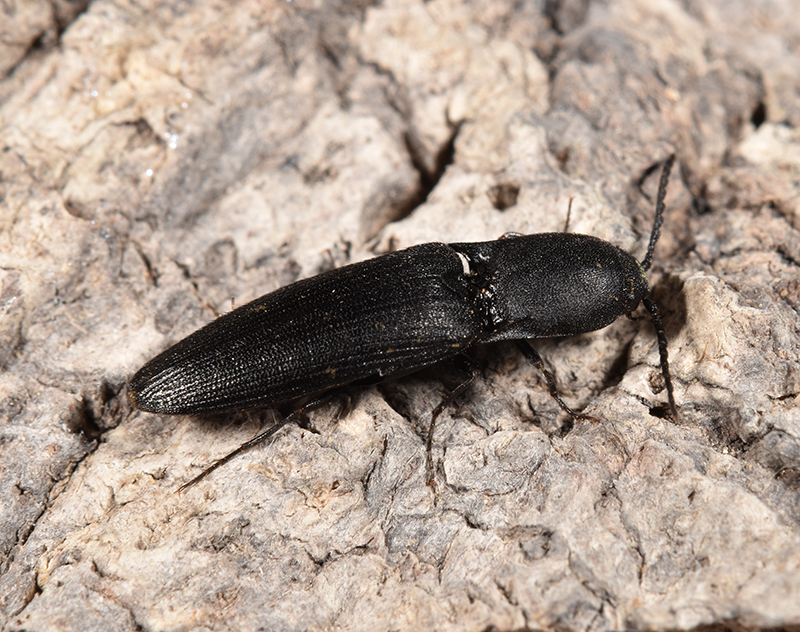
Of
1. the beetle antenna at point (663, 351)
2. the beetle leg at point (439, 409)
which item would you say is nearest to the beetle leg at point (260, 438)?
the beetle leg at point (439, 409)

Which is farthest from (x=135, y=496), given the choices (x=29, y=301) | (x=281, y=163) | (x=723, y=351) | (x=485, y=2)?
(x=485, y=2)

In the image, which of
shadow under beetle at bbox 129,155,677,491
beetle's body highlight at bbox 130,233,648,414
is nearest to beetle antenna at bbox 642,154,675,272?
shadow under beetle at bbox 129,155,677,491

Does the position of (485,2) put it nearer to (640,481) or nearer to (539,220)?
(539,220)

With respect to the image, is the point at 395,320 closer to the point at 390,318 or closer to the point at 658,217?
the point at 390,318

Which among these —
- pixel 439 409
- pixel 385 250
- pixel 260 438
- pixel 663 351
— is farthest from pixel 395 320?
pixel 663 351

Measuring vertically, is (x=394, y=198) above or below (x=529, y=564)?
above

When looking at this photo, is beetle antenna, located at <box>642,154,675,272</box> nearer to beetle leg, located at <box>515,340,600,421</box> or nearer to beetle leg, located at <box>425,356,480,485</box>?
beetle leg, located at <box>515,340,600,421</box>
